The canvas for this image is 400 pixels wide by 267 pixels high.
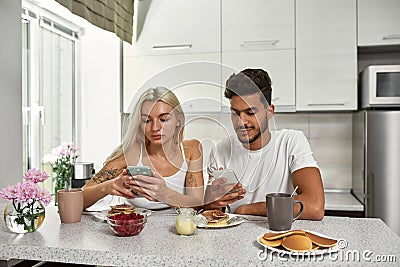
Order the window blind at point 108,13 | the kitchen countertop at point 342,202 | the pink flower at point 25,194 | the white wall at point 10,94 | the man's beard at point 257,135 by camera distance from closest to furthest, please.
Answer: the pink flower at point 25,194, the man's beard at point 257,135, the white wall at point 10,94, the window blind at point 108,13, the kitchen countertop at point 342,202

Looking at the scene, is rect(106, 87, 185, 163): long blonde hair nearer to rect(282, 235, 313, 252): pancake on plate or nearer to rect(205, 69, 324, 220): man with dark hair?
rect(205, 69, 324, 220): man with dark hair

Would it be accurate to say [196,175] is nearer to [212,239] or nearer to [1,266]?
[212,239]

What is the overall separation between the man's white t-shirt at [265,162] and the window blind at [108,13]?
1.16 metres

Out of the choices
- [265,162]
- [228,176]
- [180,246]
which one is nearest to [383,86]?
[265,162]

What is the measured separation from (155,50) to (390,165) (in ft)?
5.61

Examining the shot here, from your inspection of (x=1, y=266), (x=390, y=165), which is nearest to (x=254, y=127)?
(x=1, y=266)

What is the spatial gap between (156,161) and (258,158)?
453 millimetres

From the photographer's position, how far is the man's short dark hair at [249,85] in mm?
1617

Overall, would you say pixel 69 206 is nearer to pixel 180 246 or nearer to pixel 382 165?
pixel 180 246

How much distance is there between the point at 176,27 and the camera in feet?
10.7

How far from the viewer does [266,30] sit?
312 cm

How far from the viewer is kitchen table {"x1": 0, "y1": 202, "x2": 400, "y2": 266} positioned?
112 cm

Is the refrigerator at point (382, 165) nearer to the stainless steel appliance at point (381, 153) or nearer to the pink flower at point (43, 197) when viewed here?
the stainless steel appliance at point (381, 153)

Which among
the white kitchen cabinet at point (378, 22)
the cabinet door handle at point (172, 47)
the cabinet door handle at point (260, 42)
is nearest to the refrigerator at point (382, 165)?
the white kitchen cabinet at point (378, 22)
